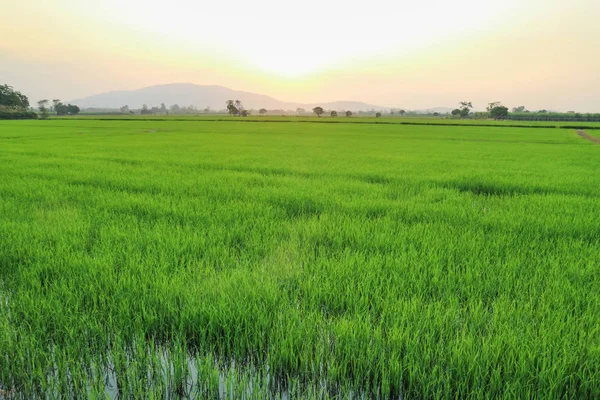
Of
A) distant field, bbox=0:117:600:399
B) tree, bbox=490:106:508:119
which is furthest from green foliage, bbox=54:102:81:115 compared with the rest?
tree, bbox=490:106:508:119

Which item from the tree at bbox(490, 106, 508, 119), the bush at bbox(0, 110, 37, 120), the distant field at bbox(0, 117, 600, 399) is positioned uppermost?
the tree at bbox(490, 106, 508, 119)

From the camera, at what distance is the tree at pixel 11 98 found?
76312mm

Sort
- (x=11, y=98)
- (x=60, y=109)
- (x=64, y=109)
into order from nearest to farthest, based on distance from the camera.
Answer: (x=11, y=98) < (x=60, y=109) < (x=64, y=109)

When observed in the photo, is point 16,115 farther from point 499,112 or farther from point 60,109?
point 499,112

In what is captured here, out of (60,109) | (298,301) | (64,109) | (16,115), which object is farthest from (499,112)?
(60,109)

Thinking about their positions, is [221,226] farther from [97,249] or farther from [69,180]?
[69,180]

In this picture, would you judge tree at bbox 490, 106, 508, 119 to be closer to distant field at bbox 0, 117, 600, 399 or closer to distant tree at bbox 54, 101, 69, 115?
distant field at bbox 0, 117, 600, 399

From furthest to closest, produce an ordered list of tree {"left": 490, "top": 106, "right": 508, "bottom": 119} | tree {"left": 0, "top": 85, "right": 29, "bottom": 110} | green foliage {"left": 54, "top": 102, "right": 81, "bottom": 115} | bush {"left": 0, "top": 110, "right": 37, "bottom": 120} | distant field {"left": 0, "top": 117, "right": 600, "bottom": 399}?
green foliage {"left": 54, "top": 102, "right": 81, "bottom": 115}, tree {"left": 490, "top": 106, "right": 508, "bottom": 119}, tree {"left": 0, "top": 85, "right": 29, "bottom": 110}, bush {"left": 0, "top": 110, "right": 37, "bottom": 120}, distant field {"left": 0, "top": 117, "right": 600, "bottom": 399}

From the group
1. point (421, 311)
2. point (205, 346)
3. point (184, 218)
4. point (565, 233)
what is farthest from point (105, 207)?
point (565, 233)

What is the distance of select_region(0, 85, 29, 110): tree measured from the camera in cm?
7631

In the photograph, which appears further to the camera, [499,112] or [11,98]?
[499,112]

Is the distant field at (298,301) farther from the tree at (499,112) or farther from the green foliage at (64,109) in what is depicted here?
the green foliage at (64,109)

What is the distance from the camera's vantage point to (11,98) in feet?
254

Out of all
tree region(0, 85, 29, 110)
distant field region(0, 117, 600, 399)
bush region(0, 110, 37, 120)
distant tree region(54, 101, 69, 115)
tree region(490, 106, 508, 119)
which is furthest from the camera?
distant tree region(54, 101, 69, 115)
